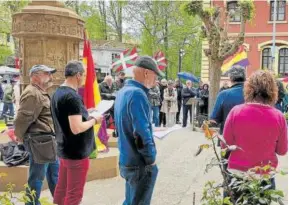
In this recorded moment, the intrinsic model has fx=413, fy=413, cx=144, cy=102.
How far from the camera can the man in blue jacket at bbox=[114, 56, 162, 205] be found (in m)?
3.12

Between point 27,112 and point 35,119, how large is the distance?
11cm

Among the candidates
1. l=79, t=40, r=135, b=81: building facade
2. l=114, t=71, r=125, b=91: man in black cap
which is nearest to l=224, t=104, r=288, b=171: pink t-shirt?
l=114, t=71, r=125, b=91: man in black cap

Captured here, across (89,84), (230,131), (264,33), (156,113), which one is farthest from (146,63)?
(264,33)

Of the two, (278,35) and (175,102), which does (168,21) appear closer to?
(278,35)

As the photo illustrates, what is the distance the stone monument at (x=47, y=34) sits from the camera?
6.27m

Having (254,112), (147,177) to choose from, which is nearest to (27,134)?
(147,177)

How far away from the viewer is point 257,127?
10.3ft

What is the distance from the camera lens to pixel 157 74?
3359mm

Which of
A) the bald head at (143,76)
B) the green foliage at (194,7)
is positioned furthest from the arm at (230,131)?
the green foliage at (194,7)

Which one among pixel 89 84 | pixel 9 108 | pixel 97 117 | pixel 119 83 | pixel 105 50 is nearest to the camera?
pixel 97 117

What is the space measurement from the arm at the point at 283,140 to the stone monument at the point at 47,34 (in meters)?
4.12

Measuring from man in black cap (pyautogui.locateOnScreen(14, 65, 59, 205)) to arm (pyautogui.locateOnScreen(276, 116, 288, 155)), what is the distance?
85.9 inches

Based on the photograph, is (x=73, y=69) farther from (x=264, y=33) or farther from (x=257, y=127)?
(x=264, y=33)

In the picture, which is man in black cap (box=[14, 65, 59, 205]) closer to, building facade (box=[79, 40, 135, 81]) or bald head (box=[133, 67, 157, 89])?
bald head (box=[133, 67, 157, 89])
